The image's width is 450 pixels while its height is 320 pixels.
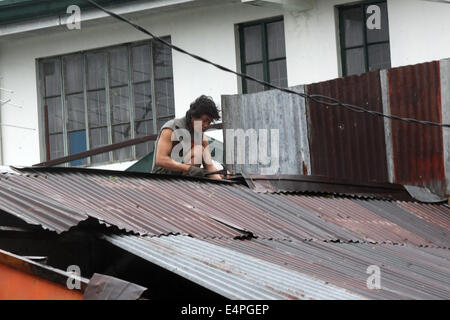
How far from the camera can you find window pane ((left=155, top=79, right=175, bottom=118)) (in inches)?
825

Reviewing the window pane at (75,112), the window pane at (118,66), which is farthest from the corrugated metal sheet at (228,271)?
the window pane at (75,112)

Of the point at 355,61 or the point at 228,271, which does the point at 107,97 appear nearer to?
the point at 355,61

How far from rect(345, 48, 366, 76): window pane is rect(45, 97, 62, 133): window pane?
21.4 ft

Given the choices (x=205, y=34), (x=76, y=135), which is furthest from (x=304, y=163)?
(x=76, y=135)

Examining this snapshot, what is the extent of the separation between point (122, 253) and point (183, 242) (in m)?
0.44

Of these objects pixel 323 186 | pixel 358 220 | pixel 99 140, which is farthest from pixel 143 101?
pixel 358 220

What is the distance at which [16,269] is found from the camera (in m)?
6.33

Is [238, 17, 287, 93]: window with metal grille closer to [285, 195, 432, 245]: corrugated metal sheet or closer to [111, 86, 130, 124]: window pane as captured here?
[111, 86, 130, 124]: window pane

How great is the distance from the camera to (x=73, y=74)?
22094 millimetres

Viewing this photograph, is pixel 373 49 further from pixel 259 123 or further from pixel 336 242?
pixel 336 242

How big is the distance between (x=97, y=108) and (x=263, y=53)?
3917 millimetres

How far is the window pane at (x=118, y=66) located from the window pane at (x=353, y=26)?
4.72 m

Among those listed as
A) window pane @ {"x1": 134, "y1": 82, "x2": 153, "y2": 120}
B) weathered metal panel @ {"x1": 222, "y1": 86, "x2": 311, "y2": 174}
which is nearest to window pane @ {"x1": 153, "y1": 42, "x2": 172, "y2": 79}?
window pane @ {"x1": 134, "y1": 82, "x2": 153, "y2": 120}

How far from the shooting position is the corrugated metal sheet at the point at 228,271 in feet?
20.3
